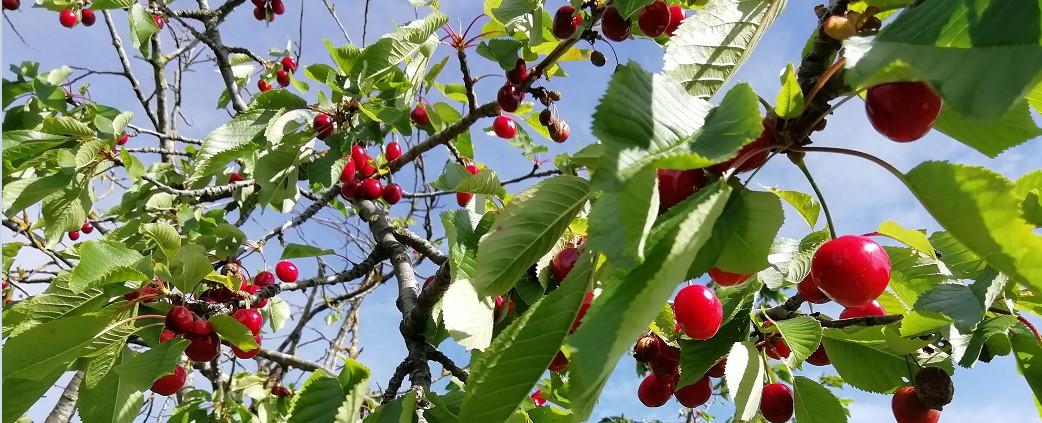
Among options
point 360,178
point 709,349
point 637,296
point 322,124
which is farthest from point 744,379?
point 360,178

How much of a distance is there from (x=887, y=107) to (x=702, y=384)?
1.03m

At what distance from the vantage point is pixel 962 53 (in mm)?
537

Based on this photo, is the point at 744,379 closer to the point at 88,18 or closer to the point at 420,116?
the point at 420,116

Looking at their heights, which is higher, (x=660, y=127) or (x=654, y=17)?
(x=654, y=17)

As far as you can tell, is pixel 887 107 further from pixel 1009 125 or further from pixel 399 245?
pixel 399 245

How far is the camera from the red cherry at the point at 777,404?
4.97 feet

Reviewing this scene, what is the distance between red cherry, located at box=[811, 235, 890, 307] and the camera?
3.14 ft

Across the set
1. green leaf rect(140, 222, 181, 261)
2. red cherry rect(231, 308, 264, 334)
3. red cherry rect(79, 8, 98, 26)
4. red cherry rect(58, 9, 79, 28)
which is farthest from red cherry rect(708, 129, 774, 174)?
red cherry rect(58, 9, 79, 28)

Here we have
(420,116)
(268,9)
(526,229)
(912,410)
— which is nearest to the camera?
(526,229)

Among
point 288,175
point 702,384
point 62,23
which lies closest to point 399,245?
point 288,175

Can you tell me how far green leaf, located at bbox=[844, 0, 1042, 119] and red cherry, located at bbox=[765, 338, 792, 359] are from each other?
105 cm

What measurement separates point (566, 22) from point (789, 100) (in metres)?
1.75

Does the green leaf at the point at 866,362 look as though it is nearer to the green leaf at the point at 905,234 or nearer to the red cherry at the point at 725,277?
the green leaf at the point at 905,234

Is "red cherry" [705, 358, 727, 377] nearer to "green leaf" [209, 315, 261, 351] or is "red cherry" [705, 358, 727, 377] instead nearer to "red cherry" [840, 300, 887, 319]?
"red cherry" [840, 300, 887, 319]
